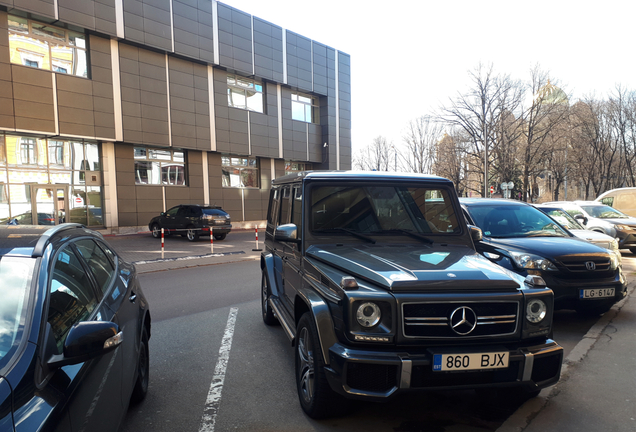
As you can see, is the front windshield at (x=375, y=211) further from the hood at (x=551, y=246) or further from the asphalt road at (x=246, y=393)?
the hood at (x=551, y=246)

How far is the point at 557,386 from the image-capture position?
3.80 meters

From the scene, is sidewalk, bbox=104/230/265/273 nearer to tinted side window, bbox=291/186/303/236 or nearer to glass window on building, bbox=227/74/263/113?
tinted side window, bbox=291/186/303/236

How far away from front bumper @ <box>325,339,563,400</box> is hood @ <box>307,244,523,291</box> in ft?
1.43

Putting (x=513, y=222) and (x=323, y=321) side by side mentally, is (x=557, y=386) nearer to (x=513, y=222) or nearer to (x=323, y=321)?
(x=323, y=321)

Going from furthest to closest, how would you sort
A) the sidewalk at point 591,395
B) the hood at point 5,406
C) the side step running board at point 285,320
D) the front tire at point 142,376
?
the side step running board at point 285,320 < the front tire at point 142,376 < the sidewalk at point 591,395 < the hood at point 5,406

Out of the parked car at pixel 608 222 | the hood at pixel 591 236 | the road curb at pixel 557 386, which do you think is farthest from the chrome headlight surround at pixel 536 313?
the parked car at pixel 608 222

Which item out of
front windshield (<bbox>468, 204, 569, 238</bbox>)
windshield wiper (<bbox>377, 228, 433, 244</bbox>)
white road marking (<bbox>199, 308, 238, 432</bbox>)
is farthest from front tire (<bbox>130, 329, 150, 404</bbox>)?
front windshield (<bbox>468, 204, 569, 238</bbox>)

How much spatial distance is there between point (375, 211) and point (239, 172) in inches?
1024

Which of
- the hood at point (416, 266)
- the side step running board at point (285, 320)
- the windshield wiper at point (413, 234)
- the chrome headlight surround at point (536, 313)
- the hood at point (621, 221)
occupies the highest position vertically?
the windshield wiper at point (413, 234)

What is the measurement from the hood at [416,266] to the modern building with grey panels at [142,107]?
20527 mm

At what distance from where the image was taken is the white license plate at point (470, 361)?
270 centimetres

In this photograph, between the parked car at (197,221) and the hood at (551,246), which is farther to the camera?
the parked car at (197,221)

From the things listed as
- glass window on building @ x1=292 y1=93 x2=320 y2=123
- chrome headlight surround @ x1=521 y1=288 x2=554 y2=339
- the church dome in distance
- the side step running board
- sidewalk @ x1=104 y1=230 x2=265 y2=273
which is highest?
the church dome in distance

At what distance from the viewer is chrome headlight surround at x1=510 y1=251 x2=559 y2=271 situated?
544cm
